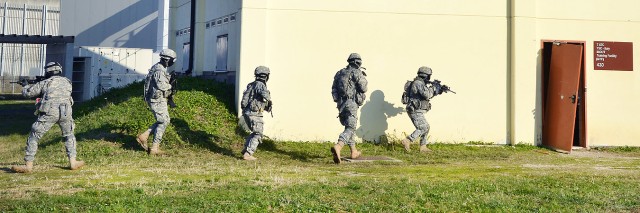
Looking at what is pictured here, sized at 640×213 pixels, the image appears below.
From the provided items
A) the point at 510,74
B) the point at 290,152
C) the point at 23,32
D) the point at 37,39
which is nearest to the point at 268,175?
the point at 290,152

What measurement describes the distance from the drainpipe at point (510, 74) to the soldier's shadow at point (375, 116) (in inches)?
98.2

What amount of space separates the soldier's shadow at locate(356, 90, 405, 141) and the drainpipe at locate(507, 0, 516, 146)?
8.18 ft

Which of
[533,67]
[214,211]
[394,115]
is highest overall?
[533,67]

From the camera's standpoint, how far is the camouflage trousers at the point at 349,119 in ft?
41.3

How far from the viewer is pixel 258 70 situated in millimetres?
12688

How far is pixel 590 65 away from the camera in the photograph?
16188 mm

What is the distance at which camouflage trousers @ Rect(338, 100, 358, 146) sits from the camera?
12.6 m

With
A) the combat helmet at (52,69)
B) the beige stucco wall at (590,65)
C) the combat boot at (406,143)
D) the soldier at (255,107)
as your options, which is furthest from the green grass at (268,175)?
the combat helmet at (52,69)

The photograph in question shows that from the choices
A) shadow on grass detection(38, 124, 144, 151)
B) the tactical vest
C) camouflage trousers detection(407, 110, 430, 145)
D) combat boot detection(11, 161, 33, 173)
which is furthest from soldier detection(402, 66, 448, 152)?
combat boot detection(11, 161, 33, 173)

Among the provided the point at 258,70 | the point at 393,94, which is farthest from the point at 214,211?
the point at 393,94

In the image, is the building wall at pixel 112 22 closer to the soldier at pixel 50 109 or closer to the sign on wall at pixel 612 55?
the sign on wall at pixel 612 55

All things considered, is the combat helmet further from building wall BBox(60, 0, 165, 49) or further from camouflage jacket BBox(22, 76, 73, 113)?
building wall BBox(60, 0, 165, 49)

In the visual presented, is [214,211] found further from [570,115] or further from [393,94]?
[570,115]

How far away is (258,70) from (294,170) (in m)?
2.32
